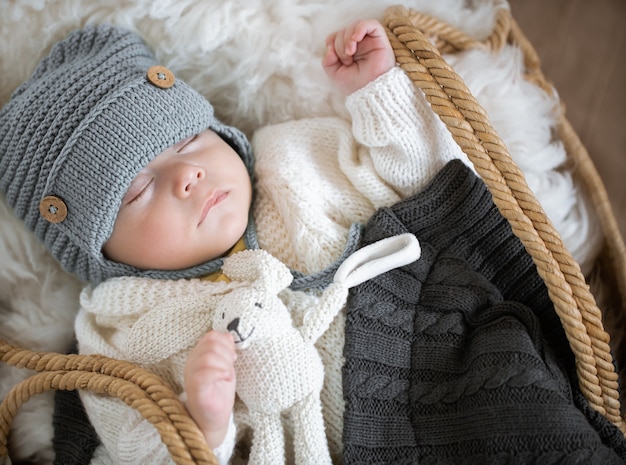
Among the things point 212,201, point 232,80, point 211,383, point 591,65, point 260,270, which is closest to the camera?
point 211,383

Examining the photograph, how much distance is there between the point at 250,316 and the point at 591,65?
4.47ft

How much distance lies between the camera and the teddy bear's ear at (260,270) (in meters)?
0.94

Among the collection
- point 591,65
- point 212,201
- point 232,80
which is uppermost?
point 232,80

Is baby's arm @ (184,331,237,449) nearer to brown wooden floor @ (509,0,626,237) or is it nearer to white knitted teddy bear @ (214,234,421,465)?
white knitted teddy bear @ (214,234,421,465)

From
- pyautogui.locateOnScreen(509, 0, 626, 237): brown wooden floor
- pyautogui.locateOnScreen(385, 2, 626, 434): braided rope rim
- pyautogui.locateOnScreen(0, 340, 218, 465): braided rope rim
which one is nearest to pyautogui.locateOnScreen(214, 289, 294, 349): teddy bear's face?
pyautogui.locateOnScreen(0, 340, 218, 465): braided rope rim

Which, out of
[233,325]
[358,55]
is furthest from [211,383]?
[358,55]

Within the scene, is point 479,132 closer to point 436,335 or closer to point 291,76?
point 436,335

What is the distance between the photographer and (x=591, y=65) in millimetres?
1703

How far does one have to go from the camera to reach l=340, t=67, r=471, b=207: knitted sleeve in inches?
43.4

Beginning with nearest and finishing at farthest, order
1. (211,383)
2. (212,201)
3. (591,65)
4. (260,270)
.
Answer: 1. (211,383)
2. (260,270)
3. (212,201)
4. (591,65)

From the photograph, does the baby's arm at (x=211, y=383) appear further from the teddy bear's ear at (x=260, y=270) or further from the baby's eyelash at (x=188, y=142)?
the baby's eyelash at (x=188, y=142)

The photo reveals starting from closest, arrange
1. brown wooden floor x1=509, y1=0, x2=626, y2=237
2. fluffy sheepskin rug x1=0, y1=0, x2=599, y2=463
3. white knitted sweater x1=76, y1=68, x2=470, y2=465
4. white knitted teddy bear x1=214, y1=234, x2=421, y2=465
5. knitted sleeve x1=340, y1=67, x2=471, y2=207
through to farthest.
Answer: white knitted teddy bear x1=214, y1=234, x2=421, y2=465 → white knitted sweater x1=76, y1=68, x2=470, y2=465 → knitted sleeve x1=340, y1=67, x2=471, y2=207 → fluffy sheepskin rug x1=0, y1=0, x2=599, y2=463 → brown wooden floor x1=509, y1=0, x2=626, y2=237

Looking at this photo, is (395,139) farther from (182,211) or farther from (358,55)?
(182,211)

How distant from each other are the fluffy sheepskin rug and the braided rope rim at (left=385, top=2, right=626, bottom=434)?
0.87ft
